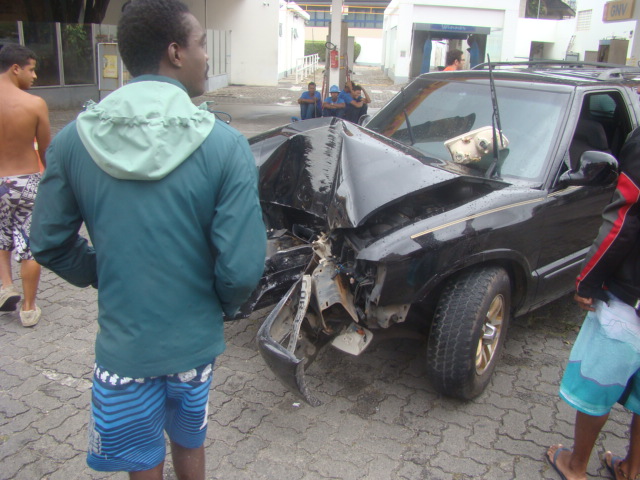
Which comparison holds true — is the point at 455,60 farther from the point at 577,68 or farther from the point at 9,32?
the point at 9,32

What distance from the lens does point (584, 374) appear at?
2.46 metres

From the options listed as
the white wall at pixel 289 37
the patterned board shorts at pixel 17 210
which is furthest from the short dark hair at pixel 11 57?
the white wall at pixel 289 37

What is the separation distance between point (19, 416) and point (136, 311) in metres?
1.90

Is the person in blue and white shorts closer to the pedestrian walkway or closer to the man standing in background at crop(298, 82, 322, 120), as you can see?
the man standing in background at crop(298, 82, 322, 120)

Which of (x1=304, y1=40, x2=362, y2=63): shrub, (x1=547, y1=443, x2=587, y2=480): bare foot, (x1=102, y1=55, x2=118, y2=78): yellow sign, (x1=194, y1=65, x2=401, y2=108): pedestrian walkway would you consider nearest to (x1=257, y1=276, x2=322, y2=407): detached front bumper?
(x1=547, y1=443, x2=587, y2=480): bare foot

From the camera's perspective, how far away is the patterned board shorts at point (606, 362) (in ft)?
7.73

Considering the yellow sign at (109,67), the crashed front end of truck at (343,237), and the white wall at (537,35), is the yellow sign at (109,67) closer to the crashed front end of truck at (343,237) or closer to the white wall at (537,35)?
the crashed front end of truck at (343,237)

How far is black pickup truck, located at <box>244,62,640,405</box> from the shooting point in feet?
9.49

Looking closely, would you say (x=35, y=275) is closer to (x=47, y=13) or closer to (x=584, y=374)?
(x=584, y=374)

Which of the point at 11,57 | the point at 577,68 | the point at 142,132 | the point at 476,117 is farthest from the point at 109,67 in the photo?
the point at 142,132

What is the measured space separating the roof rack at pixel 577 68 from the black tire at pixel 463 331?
2.24 metres

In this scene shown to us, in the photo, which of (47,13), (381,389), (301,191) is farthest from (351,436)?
(47,13)

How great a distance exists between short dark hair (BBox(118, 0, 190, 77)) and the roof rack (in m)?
3.67

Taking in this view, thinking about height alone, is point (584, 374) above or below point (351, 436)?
above
